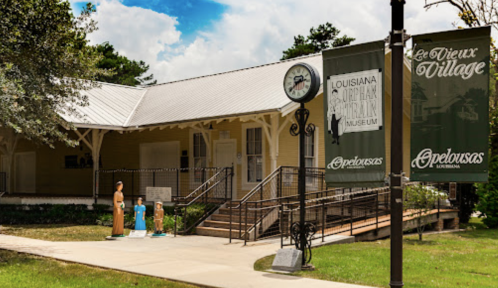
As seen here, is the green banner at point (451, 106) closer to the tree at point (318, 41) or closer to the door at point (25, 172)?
the door at point (25, 172)

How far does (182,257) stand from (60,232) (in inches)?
272

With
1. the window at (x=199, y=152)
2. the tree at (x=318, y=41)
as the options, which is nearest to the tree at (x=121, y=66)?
the tree at (x=318, y=41)

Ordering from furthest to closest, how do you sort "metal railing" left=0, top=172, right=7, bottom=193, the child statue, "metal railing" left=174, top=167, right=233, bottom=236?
"metal railing" left=0, top=172, right=7, bottom=193, "metal railing" left=174, top=167, right=233, bottom=236, the child statue

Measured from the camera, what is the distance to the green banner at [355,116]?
6.43 meters

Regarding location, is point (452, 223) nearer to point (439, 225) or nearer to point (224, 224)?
point (439, 225)

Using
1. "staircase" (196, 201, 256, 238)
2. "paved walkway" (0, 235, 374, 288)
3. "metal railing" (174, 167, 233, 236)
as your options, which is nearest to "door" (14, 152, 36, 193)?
"metal railing" (174, 167, 233, 236)

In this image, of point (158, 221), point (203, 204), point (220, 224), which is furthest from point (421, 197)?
point (158, 221)

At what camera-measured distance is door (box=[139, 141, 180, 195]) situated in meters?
22.6

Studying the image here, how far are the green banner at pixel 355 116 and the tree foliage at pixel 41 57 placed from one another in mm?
7562

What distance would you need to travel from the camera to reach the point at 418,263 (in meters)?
11.5

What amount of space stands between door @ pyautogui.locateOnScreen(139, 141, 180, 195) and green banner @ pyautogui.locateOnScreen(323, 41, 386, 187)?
15.8 m

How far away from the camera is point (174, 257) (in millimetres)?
12406

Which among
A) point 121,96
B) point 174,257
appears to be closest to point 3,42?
point 174,257

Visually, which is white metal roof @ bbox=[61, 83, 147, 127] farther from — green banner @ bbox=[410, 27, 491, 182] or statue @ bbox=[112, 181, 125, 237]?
green banner @ bbox=[410, 27, 491, 182]
